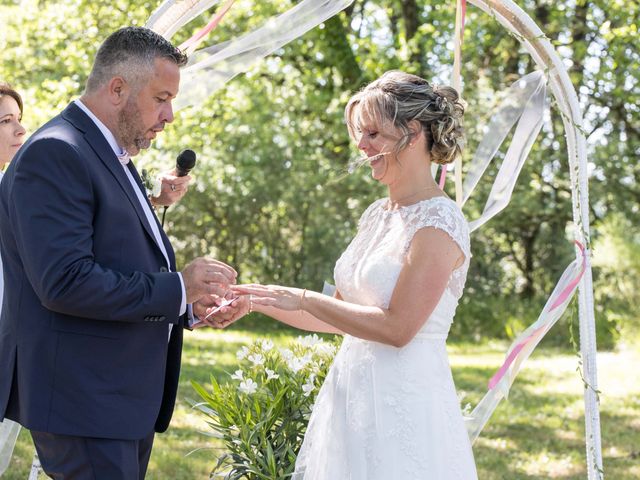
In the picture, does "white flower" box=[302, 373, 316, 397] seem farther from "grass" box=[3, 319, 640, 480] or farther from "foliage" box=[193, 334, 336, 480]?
"grass" box=[3, 319, 640, 480]

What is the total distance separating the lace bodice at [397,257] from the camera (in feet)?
9.62

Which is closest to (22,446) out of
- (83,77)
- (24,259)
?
(24,259)

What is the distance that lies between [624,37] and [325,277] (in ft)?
15.5

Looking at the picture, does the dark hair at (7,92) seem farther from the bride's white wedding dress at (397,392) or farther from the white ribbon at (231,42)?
the bride's white wedding dress at (397,392)

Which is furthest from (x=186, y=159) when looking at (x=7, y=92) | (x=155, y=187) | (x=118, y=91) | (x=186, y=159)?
(x=7, y=92)

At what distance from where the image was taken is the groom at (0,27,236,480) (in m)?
2.37

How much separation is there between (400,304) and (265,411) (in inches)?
44.9

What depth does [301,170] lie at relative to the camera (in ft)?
39.9

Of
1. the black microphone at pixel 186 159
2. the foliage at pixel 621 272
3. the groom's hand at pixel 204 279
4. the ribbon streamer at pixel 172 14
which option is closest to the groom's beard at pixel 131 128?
the groom's hand at pixel 204 279

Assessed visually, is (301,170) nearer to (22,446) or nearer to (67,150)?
(22,446)

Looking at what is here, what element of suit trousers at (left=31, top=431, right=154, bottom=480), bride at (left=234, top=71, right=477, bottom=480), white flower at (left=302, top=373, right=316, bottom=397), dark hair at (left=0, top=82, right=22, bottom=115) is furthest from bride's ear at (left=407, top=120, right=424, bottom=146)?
dark hair at (left=0, top=82, right=22, bottom=115)

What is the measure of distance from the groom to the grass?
115cm

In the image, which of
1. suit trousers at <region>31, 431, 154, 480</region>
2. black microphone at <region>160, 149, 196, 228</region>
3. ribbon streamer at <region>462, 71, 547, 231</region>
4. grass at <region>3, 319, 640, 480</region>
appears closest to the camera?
suit trousers at <region>31, 431, 154, 480</region>

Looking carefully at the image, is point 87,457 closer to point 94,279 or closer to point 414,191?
point 94,279
